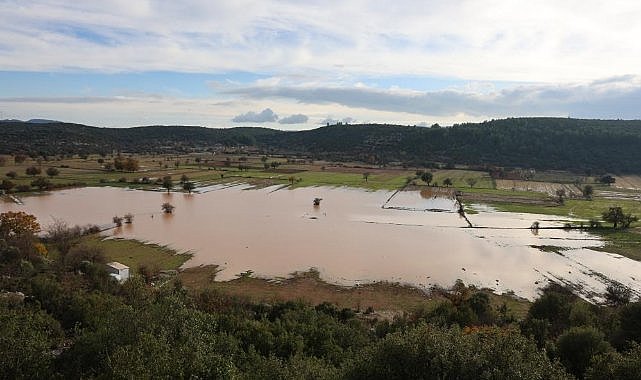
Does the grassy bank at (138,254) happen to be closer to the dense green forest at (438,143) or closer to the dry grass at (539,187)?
the dry grass at (539,187)

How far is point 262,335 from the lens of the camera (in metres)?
19.0

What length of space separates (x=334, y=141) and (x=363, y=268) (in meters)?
141

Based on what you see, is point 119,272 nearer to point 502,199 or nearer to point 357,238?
point 357,238

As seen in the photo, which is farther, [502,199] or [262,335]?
[502,199]

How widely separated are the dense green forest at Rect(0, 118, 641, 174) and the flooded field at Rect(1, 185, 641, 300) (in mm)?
62201

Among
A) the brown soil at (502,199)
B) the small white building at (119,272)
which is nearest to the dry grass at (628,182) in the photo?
the brown soil at (502,199)

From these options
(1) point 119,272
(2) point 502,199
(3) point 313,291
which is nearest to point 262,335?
(3) point 313,291

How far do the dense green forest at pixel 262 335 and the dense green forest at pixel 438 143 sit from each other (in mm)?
95684

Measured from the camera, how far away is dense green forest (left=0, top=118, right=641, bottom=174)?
116m

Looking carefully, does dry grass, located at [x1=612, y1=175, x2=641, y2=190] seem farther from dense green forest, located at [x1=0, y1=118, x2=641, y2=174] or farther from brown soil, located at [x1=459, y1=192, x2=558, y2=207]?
brown soil, located at [x1=459, y1=192, x2=558, y2=207]

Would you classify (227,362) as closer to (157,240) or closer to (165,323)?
(165,323)

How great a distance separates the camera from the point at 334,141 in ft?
569

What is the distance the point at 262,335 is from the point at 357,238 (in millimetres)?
25258

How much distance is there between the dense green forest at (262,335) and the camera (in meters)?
12.1
